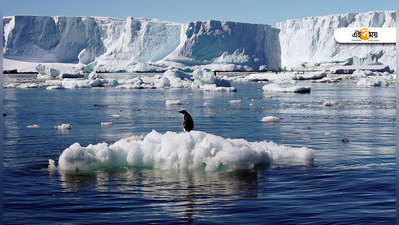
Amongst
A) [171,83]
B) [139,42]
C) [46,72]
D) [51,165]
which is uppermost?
[139,42]

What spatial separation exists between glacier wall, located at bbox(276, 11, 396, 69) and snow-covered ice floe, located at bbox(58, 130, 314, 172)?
112696 mm

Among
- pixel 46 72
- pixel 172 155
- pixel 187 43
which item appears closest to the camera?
pixel 172 155

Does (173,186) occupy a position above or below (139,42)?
below

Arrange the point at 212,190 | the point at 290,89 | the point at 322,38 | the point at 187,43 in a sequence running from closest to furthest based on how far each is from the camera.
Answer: the point at 212,190
the point at 290,89
the point at 187,43
the point at 322,38

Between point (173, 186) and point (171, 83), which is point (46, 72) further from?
point (173, 186)

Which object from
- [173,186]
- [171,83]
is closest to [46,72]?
[171,83]

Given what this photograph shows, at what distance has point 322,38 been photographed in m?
130

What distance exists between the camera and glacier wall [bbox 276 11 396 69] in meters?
125

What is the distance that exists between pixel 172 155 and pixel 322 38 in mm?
122844

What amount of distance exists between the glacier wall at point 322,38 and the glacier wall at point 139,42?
14101 mm

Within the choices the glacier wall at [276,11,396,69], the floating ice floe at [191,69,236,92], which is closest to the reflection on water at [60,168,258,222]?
the floating ice floe at [191,69,236,92]

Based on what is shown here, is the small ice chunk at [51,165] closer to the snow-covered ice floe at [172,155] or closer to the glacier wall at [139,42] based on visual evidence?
the snow-covered ice floe at [172,155]

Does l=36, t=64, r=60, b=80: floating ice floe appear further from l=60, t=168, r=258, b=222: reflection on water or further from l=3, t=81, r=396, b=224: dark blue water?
l=60, t=168, r=258, b=222: reflection on water

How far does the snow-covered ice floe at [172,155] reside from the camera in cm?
1103
